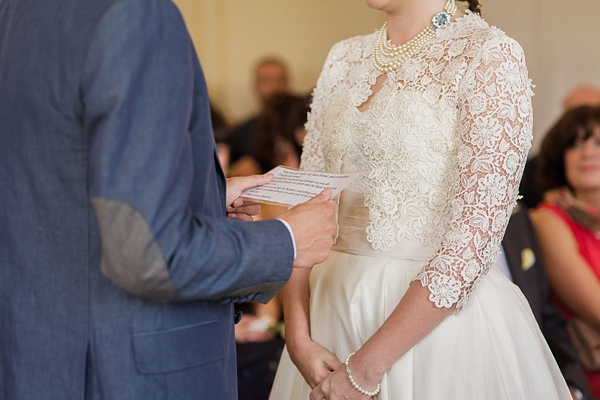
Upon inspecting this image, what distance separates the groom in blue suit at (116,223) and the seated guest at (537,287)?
5.51 ft

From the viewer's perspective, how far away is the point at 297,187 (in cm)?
158

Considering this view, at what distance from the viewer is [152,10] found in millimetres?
1194

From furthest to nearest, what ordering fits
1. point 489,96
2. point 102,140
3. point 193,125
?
point 489,96 < point 193,125 < point 102,140

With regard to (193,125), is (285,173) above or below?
below

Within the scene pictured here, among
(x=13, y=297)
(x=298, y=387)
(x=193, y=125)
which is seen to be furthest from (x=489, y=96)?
(x=13, y=297)

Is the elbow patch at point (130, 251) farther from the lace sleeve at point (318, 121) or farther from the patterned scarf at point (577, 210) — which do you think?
the patterned scarf at point (577, 210)

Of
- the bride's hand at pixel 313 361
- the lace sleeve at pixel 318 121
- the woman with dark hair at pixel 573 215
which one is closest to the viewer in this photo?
the bride's hand at pixel 313 361

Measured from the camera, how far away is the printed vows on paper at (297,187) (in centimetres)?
153

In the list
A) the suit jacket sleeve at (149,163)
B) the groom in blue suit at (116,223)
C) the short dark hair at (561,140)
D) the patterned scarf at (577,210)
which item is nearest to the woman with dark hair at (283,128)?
the short dark hair at (561,140)

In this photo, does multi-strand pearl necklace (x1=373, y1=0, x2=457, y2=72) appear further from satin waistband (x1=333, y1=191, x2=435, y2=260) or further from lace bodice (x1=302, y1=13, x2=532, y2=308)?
satin waistband (x1=333, y1=191, x2=435, y2=260)

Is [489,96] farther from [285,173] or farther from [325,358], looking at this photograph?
[325,358]

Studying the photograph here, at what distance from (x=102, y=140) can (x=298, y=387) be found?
1.08 meters

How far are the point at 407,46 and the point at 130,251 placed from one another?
3.30ft

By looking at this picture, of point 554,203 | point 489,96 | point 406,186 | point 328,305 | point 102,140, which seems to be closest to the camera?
point 102,140
